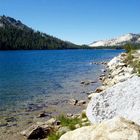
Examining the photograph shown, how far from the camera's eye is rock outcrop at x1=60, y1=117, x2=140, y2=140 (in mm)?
7982

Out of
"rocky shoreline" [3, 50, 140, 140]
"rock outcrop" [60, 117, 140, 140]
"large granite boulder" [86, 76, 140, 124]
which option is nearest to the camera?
"rock outcrop" [60, 117, 140, 140]

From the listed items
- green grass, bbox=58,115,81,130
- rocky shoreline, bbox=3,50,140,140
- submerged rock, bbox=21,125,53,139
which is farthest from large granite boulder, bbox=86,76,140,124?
submerged rock, bbox=21,125,53,139

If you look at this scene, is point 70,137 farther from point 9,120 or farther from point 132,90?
point 9,120

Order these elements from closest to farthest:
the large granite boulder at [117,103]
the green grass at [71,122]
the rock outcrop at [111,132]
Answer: the rock outcrop at [111,132]
the large granite boulder at [117,103]
the green grass at [71,122]

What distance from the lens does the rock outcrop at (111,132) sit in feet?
26.2

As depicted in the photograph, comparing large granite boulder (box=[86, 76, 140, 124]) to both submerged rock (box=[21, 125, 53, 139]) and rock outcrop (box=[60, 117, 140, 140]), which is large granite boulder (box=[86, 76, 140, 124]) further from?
submerged rock (box=[21, 125, 53, 139])

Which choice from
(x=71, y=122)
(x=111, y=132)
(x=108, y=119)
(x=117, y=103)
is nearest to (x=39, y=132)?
(x=71, y=122)

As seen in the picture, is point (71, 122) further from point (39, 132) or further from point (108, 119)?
point (108, 119)

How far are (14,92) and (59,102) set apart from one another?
7892 millimetres

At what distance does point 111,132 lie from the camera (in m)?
8.30

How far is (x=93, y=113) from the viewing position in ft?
40.9

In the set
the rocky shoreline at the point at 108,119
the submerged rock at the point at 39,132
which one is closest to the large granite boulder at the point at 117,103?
the rocky shoreline at the point at 108,119

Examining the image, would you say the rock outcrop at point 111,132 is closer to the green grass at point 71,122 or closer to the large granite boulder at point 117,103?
the large granite boulder at point 117,103

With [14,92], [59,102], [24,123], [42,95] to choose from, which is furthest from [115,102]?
[14,92]
